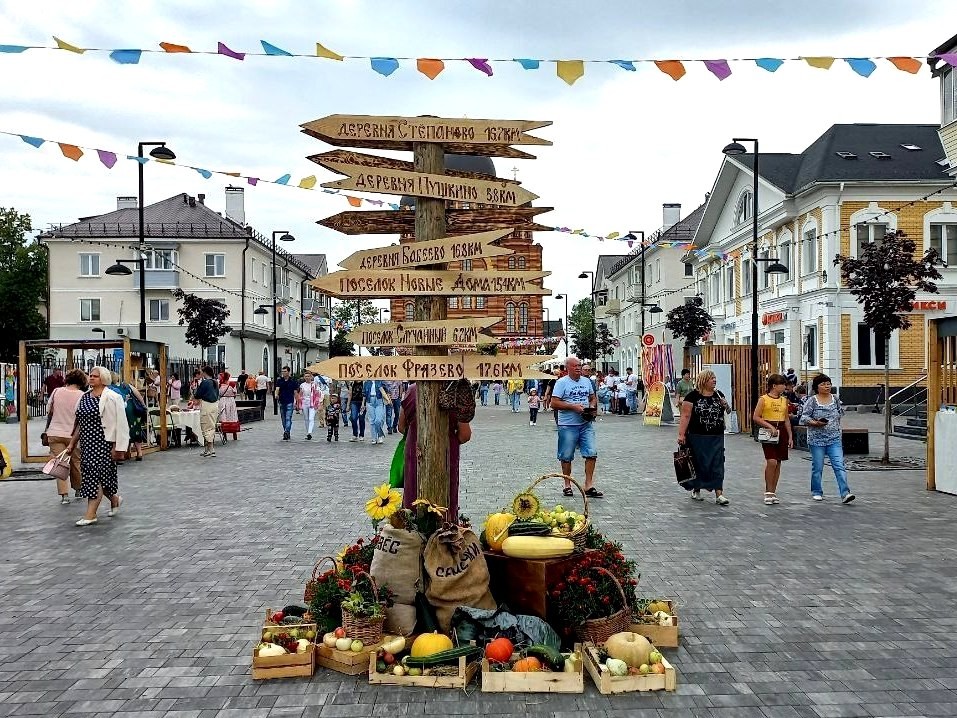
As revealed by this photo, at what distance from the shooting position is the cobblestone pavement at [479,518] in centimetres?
457

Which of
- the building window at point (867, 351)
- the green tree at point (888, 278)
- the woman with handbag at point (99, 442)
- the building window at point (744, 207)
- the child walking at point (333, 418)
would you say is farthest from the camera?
the building window at point (744, 207)

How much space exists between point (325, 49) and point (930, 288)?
44.1ft

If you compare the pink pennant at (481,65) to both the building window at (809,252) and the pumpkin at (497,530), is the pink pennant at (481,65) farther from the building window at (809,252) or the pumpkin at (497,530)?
the building window at (809,252)

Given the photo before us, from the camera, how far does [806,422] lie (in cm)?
1095

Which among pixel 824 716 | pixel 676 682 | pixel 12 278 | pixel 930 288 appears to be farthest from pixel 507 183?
pixel 12 278

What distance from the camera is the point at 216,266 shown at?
186ft

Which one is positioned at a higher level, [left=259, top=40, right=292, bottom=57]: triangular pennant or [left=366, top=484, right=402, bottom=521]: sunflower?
[left=259, top=40, right=292, bottom=57]: triangular pennant

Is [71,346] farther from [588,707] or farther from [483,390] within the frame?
[483,390]

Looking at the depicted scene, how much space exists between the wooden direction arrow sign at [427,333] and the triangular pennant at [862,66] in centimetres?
506

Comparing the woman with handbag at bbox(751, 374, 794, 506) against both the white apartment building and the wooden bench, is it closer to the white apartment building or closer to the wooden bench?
the wooden bench

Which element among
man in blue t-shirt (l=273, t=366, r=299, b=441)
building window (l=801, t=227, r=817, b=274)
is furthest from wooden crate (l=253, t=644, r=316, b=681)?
building window (l=801, t=227, r=817, b=274)

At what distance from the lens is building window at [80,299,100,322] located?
5656 centimetres

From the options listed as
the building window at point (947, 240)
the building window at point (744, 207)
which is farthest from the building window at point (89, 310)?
Result: the building window at point (947, 240)

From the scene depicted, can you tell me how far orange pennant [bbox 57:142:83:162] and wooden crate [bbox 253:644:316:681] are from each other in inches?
286
